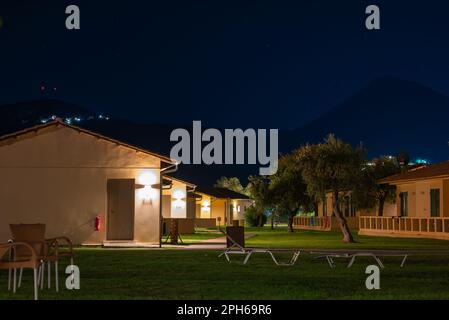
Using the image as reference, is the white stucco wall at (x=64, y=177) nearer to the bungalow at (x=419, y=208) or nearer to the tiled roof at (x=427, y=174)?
the bungalow at (x=419, y=208)

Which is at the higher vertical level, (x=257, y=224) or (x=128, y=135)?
(x=128, y=135)

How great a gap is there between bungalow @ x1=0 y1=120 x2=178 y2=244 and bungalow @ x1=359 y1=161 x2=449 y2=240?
13781mm

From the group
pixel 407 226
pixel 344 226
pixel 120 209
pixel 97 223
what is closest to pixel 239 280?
pixel 97 223

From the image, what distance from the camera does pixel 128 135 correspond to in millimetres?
184625

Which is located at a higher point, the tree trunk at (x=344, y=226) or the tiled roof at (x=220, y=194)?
the tiled roof at (x=220, y=194)

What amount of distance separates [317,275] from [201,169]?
139102 mm

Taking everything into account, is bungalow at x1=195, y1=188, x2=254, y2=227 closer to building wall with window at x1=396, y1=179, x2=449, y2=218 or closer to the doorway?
building wall with window at x1=396, y1=179, x2=449, y2=218

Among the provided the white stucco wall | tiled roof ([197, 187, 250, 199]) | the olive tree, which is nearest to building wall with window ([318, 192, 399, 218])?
the olive tree

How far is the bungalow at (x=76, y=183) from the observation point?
87.5 ft

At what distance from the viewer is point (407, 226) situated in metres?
37.0

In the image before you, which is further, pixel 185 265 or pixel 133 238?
pixel 133 238

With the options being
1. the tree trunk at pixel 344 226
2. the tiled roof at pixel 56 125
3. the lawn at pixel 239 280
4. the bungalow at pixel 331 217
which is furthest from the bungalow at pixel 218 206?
the lawn at pixel 239 280
